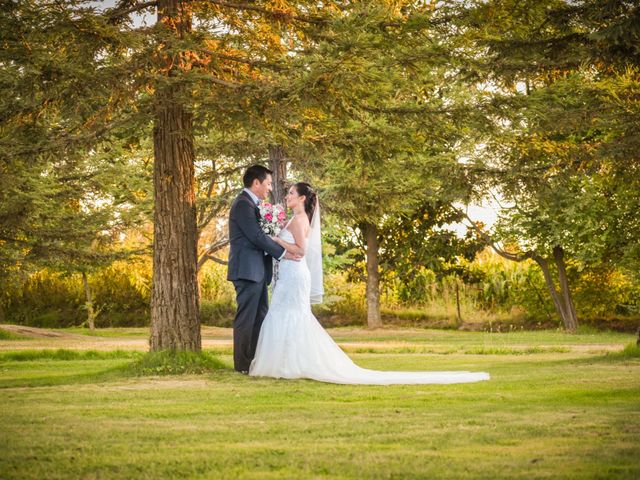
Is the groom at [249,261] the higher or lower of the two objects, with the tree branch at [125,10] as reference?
lower

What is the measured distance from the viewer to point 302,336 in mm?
11656

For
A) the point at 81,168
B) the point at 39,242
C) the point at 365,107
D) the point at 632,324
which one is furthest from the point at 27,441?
the point at 632,324

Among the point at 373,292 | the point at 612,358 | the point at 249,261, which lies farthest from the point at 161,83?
the point at 373,292

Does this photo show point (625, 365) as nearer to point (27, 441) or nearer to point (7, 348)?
point (27, 441)

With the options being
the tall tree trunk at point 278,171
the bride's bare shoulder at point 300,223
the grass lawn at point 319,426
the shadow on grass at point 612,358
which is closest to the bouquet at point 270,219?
the bride's bare shoulder at point 300,223

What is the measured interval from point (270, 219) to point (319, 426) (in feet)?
17.8

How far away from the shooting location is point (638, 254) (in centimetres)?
2366

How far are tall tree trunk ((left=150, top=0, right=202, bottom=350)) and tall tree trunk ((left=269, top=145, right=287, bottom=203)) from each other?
561cm

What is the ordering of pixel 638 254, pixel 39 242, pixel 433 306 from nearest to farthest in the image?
pixel 39 242 < pixel 638 254 < pixel 433 306

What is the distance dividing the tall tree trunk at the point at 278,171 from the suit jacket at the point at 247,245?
6155mm

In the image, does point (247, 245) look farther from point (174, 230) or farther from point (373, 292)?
point (373, 292)

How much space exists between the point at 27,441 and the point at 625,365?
9002 millimetres

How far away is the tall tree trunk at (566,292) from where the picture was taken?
26281 millimetres

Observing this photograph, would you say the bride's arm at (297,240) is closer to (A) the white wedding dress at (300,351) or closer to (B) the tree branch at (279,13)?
(A) the white wedding dress at (300,351)
